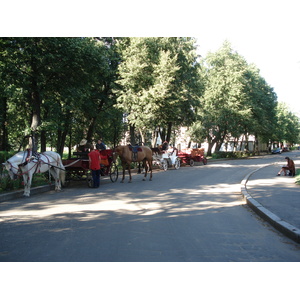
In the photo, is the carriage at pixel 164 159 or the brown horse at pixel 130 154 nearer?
the brown horse at pixel 130 154

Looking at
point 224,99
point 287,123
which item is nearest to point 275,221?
point 224,99

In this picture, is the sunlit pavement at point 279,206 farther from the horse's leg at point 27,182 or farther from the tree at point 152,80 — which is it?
the tree at point 152,80

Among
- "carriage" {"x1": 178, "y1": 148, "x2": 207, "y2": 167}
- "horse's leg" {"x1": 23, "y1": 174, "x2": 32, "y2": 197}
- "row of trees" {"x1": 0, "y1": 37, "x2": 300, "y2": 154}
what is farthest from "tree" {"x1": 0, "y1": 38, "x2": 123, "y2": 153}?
"carriage" {"x1": 178, "y1": 148, "x2": 207, "y2": 167}

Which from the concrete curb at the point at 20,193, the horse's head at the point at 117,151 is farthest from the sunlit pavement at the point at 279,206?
the concrete curb at the point at 20,193

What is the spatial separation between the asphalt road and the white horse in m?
1.04

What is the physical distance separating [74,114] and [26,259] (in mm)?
24133

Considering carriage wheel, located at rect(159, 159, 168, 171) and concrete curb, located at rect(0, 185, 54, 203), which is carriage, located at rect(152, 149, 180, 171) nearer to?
carriage wheel, located at rect(159, 159, 168, 171)

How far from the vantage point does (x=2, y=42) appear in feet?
48.3

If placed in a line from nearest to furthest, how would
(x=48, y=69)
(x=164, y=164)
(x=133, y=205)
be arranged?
(x=133, y=205)
(x=48, y=69)
(x=164, y=164)

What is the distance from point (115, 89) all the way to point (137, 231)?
22.4m

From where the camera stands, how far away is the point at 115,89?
2727cm

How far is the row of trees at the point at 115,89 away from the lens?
1684cm

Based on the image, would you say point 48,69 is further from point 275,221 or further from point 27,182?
point 275,221

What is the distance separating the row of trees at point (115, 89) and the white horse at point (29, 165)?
544 cm
